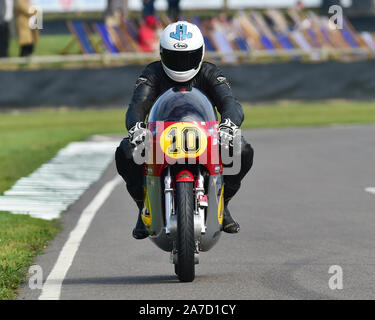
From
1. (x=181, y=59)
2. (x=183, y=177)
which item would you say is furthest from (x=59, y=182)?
(x=183, y=177)

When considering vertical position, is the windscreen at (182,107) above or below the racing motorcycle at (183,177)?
above

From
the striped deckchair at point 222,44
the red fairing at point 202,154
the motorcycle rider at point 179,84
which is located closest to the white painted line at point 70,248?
the motorcycle rider at point 179,84

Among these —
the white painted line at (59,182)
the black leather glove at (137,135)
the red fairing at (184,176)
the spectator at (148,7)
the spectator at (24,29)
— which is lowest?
the red fairing at (184,176)

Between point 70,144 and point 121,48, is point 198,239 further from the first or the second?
point 121,48

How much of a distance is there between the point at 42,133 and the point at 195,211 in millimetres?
17389

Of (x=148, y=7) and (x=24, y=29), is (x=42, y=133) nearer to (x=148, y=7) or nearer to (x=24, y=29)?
(x=24, y=29)

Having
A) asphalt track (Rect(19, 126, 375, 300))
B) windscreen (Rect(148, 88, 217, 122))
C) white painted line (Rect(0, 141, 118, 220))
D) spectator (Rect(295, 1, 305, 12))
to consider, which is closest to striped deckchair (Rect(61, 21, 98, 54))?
white painted line (Rect(0, 141, 118, 220))

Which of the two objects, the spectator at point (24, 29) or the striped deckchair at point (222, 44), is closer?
the spectator at point (24, 29)

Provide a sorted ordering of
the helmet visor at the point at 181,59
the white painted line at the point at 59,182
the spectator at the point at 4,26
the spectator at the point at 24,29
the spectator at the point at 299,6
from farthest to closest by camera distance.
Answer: the spectator at the point at 299,6 < the spectator at the point at 4,26 < the spectator at the point at 24,29 < the white painted line at the point at 59,182 < the helmet visor at the point at 181,59

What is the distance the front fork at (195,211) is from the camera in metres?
8.09

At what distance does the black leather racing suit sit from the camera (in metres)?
8.71

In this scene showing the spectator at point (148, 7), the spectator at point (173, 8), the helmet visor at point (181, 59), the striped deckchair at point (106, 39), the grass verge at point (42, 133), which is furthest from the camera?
the spectator at point (173, 8)

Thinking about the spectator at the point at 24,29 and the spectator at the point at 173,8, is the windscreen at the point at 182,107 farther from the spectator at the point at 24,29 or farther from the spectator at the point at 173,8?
the spectator at the point at 173,8
